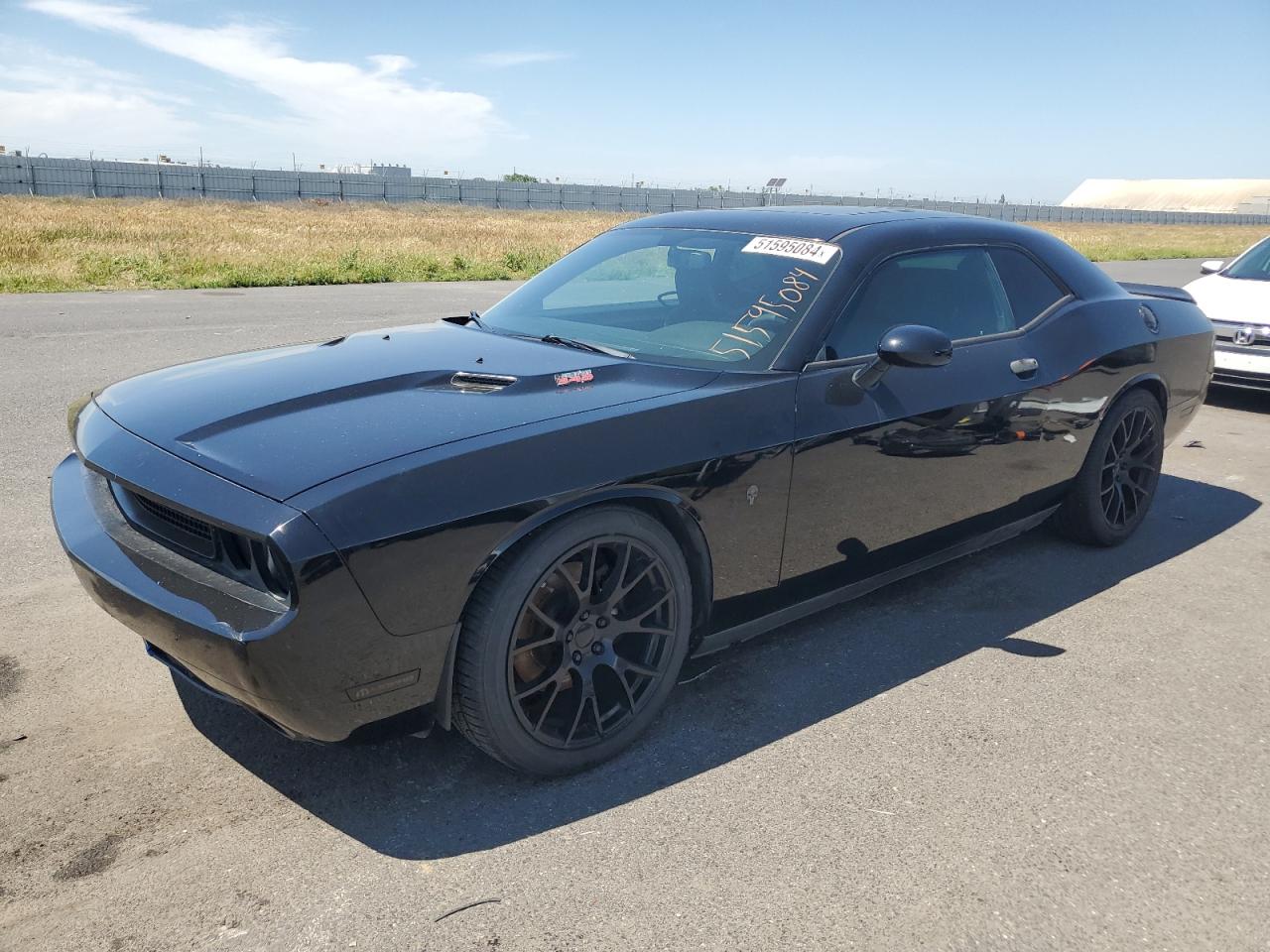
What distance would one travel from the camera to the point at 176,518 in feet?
8.32

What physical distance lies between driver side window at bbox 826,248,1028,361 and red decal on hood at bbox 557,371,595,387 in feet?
2.62

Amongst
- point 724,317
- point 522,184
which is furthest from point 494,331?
point 522,184

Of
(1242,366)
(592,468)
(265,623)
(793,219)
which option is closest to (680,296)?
(793,219)

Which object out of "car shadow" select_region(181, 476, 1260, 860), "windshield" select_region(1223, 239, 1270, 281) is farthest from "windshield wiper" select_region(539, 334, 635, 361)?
"windshield" select_region(1223, 239, 1270, 281)

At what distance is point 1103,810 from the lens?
2.70 metres

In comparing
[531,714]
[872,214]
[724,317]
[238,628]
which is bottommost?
[531,714]

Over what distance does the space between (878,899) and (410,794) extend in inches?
47.9

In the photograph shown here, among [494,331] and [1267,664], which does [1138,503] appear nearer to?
[1267,664]

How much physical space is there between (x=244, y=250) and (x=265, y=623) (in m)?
21.5

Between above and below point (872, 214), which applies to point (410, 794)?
below

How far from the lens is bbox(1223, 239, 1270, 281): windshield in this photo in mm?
8750

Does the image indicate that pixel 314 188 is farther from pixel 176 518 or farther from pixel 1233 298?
pixel 176 518

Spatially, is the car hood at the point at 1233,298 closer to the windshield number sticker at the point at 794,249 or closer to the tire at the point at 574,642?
the windshield number sticker at the point at 794,249

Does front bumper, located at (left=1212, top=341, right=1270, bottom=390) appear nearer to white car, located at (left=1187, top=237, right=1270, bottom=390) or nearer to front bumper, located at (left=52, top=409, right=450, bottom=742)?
white car, located at (left=1187, top=237, right=1270, bottom=390)
